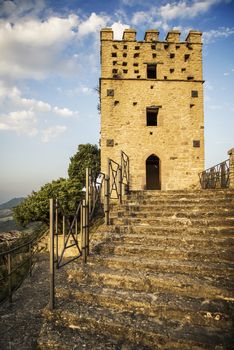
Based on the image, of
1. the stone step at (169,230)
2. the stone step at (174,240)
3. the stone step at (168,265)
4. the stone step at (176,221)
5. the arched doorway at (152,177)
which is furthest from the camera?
the arched doorway at (152,177)

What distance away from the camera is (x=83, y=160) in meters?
22.8

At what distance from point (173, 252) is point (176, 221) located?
105cm

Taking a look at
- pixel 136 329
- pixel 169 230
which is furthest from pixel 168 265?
pixel 136 329

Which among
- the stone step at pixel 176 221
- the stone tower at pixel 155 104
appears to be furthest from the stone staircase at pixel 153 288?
the stone tower at pixel 155 104

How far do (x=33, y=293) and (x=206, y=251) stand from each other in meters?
3.63

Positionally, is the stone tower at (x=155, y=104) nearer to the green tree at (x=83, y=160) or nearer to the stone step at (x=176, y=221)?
the stone step at (x=176, y=221)

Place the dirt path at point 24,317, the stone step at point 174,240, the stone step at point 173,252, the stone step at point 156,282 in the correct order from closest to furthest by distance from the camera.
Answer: the dirt path at point 24,317, the stone step at point 156,282, the stone step at point 173,252, the stone step at point 174,240

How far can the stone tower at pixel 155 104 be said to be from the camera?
12.2 m

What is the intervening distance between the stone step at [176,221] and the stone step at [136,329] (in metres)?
2.33

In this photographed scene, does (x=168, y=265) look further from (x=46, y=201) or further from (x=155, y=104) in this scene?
(x=155, y=104)

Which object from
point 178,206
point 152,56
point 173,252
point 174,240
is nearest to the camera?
point 173,252

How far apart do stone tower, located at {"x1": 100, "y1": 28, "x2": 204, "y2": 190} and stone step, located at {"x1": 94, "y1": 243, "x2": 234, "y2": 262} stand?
7837mm

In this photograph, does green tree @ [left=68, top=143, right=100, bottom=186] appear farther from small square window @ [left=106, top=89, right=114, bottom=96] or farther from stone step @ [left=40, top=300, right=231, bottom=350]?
stone step @ [left=40, top=300, right=231, bottom=350]

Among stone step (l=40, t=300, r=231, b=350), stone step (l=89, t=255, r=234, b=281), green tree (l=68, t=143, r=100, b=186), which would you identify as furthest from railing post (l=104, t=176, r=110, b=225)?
green tree (l=68, t=143, r=100, b=186)
